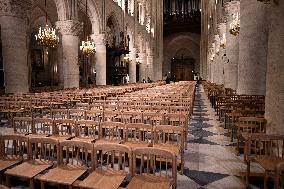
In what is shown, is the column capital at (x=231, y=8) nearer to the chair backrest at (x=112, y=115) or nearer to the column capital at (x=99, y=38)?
the column capital at (x=99, y=38)

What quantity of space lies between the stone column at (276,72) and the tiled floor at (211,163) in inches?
46.8

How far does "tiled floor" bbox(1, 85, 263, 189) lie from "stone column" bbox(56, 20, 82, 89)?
44.8 feet

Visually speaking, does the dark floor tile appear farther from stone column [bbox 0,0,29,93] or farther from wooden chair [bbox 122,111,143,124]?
stone column [bbox 0,0,29,93]

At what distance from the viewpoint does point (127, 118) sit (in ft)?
24.1

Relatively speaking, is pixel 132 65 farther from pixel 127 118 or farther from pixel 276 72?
pixel 276 72

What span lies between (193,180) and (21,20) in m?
13.6

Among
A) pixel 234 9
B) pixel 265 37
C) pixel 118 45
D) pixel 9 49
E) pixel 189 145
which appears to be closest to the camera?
pixel 189 145

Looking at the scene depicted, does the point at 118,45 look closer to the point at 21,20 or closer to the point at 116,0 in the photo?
the point at 116,0

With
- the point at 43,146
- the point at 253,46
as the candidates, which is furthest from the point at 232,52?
the point at 43,146

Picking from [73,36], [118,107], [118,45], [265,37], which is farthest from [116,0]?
[118,107]

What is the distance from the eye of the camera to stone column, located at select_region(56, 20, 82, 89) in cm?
1933

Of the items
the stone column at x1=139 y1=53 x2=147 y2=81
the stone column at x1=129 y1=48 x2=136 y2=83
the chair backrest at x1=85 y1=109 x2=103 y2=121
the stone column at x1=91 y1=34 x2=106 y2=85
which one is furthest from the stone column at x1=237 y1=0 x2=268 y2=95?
the stone column at x1=139 y1=53 x2=147 y2=81

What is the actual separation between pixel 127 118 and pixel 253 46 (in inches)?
321

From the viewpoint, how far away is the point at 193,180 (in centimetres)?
487
